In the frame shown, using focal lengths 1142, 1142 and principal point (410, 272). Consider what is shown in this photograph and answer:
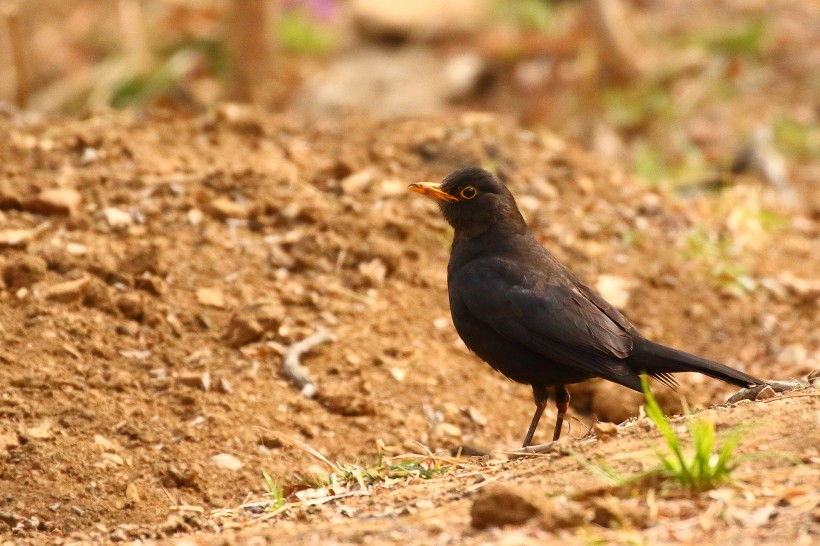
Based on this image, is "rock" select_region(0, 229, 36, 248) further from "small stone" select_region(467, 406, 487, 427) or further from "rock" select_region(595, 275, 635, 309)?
"rock" select_region(595, 275, 635, 309)

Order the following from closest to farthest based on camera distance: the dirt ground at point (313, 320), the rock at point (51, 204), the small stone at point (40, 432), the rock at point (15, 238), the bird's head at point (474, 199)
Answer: the dirt ground at point (313, 320)
the small stone at point (40, 432)
the bird's head at point (474, 199)
the rock at point (15, 238)
the rock at point (51, 204)

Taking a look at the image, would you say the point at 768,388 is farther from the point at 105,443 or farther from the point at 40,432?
the point at 40,432

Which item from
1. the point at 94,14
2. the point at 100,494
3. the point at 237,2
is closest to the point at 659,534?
the point at 100,494

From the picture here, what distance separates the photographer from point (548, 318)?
5.21 metres

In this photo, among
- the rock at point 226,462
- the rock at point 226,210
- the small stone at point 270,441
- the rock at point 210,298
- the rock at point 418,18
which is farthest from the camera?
the rock at point 418,18

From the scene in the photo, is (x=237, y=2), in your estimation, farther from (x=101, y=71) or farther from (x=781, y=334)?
(x=781, y=334)

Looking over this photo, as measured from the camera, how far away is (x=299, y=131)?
313 inches

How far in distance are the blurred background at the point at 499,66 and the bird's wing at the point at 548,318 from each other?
13.2 feet

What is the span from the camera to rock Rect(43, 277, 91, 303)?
5668mm

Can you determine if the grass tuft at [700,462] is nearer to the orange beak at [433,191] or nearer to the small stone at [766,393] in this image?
the small stone at [766,393]

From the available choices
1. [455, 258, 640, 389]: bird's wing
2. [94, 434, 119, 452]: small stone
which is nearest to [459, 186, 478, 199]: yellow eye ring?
[455, 258, 640, 389]: bird's wing

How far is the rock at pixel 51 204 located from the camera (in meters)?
6.27

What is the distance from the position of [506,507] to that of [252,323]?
259 centimetres

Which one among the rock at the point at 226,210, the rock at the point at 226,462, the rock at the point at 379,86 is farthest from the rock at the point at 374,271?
the rock at the point at 379,86
